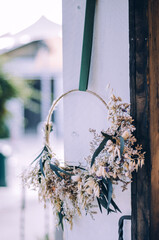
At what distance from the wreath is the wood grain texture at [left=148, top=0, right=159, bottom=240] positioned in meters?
0.07

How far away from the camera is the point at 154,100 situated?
1.08m

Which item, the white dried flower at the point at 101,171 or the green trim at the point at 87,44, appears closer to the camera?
the white dried flower at the point at 101,171

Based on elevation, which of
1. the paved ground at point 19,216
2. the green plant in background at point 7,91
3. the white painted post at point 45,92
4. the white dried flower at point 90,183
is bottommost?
the paved ground at point 19,216

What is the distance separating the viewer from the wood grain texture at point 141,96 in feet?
3.45

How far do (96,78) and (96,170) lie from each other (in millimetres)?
396

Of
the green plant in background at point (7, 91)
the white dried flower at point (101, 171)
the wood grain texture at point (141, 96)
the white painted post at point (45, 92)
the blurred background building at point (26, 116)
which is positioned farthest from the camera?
the white painted post at point (45, 92)

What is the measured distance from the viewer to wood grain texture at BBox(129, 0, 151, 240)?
1.05m

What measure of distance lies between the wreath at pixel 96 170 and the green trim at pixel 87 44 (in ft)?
0.22

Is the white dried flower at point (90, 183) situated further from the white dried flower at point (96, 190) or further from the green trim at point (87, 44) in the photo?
the green trim at point (87, 44)

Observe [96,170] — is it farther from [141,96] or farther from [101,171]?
[141,96]

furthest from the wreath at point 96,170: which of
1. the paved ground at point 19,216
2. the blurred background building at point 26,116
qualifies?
the paved ground at point 19,216

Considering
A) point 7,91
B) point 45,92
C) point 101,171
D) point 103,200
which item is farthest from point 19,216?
point 45,92

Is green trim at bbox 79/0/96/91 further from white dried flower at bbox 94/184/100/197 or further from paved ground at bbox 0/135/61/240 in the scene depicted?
paved ground at bbox 0/135/61/240

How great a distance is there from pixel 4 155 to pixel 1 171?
0.27 m
